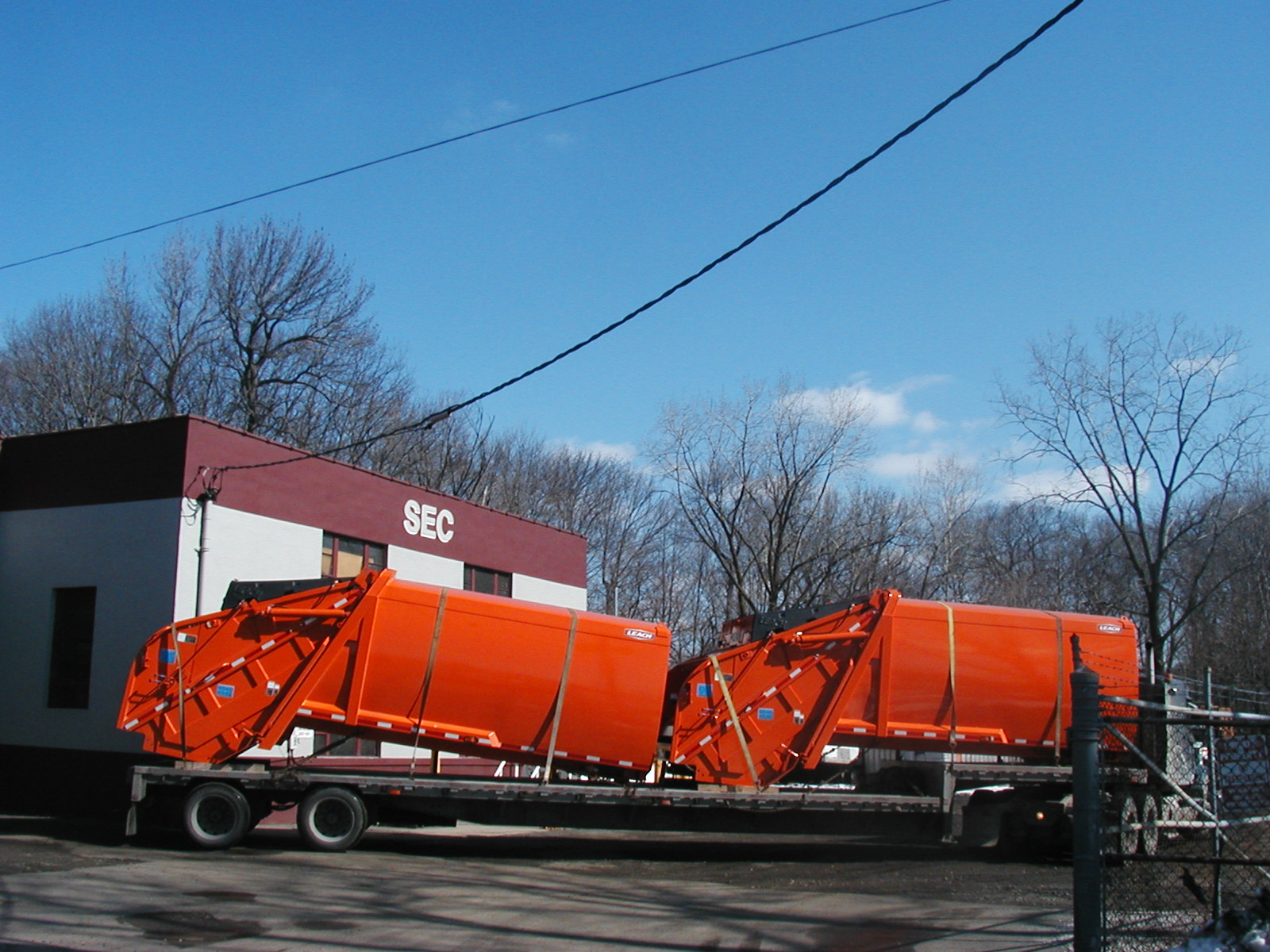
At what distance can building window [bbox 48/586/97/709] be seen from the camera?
18188 millimetres

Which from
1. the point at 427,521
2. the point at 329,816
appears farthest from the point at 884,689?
the point at 427,521

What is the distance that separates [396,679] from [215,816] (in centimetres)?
281

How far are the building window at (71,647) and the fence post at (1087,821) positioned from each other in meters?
16.3

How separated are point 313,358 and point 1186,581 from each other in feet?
103

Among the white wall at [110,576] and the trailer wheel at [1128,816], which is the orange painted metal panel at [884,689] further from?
the white wall at [110,576]

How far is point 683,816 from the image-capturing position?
14.9 meters

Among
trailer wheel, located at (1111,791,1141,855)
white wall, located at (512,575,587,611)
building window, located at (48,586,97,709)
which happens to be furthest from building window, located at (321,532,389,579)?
trailer wheel, located at (1111,791,1141,855)

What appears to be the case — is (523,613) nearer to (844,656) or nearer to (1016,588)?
(844,656)

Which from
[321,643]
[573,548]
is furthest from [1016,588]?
[321,643]

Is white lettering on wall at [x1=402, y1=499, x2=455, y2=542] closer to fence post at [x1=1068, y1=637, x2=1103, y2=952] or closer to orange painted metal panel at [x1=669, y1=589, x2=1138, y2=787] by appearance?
orange painted metal panel at [x1=669, y1=589, x2=1138, y2=787]

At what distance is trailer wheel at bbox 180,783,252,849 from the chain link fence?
10140 mm

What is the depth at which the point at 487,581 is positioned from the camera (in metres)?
24.5

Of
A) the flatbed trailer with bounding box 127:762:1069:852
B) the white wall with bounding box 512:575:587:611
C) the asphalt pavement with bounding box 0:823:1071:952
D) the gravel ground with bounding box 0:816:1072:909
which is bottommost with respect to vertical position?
the gravel ground with bounding box 0:816:1072:909

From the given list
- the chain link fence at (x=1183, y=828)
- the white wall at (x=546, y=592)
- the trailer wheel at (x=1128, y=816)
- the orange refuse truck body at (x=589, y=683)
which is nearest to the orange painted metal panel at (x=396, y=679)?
the orange refuse truck body at (x=589, y=683)
